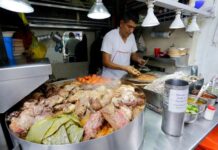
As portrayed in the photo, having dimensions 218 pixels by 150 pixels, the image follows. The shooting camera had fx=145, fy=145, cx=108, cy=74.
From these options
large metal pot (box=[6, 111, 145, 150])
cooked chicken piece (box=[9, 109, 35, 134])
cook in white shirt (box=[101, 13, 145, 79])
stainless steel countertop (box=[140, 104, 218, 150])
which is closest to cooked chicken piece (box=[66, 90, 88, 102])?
cooked chicken piece (box=[9, 109, 35, 134])

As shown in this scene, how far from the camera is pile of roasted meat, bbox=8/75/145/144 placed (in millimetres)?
647

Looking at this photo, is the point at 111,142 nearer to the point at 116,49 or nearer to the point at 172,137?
the point at 172,137

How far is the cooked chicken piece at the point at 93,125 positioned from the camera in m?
0.62

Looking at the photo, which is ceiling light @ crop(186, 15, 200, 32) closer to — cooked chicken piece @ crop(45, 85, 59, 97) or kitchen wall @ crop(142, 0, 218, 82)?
kitchen wall @ crop(142, 0, 218, 82)

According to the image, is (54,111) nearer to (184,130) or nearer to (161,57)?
(184,130)

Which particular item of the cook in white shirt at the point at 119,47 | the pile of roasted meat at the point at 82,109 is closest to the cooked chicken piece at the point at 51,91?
the pile of roasted meat at the point at 82,109

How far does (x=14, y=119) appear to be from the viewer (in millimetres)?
673

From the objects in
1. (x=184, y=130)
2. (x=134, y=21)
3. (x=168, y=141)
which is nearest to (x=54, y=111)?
(x=168, y=141)

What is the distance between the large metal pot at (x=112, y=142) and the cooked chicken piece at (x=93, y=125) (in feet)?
0.21

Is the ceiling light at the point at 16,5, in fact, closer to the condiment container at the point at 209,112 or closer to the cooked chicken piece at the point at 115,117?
the cooked chicken piece at the point at 115,117

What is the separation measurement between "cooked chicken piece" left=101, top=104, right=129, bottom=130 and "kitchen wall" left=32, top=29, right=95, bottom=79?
1.94 metres

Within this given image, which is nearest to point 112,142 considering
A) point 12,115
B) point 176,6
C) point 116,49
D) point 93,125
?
point 93,125

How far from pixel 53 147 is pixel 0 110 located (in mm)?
333

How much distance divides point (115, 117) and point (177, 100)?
35 centimetres
